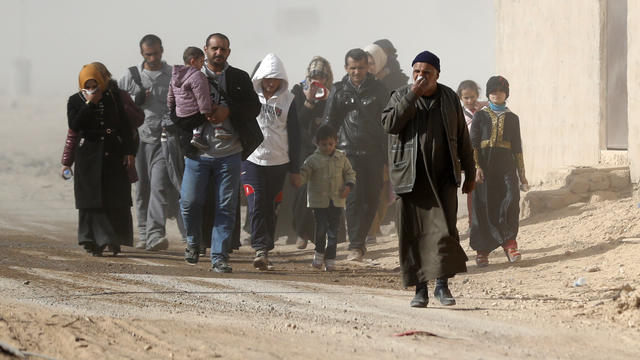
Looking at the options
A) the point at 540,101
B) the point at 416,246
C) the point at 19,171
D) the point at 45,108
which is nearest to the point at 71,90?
the point at 45,108

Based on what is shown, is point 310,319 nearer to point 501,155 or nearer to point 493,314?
point 493,314

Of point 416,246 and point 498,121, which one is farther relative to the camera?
point 498,121

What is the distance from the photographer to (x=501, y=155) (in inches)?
393

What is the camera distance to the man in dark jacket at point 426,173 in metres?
6.87

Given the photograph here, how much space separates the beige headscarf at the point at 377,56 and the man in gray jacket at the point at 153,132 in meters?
2.88

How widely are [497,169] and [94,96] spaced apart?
3996mm

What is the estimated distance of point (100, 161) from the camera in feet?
32.9

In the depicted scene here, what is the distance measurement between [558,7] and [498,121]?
14.4 ft

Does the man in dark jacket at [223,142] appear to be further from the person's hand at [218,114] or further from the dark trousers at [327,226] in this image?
the dark trousers at [327,226]

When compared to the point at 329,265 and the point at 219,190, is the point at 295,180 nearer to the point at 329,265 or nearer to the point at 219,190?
the point at 329,265

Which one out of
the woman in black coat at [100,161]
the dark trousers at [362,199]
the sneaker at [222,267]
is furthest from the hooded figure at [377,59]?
the sneaker at [222,267]

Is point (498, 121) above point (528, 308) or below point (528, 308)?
above

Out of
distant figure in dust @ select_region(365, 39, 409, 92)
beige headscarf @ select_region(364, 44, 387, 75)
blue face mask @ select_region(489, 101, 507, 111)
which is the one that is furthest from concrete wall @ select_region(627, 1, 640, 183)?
beige headscarf @ select_region(364, 44, 387, 75)

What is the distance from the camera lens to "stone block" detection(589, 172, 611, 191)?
11984mm
